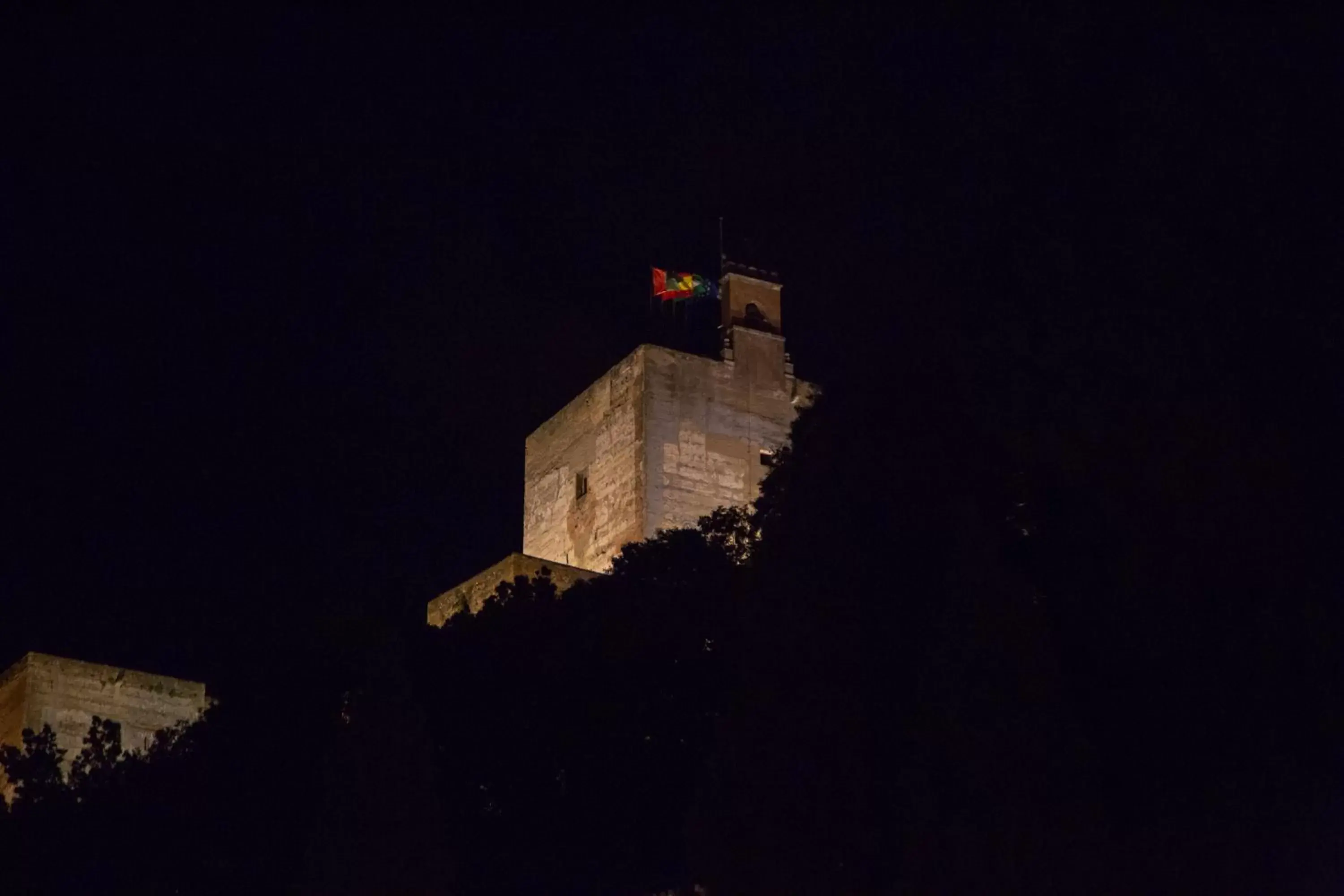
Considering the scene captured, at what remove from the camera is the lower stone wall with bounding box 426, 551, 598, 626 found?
105 ft

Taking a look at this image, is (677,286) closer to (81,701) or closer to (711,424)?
(711,424)

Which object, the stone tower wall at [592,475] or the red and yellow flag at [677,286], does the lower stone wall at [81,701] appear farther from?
the red and yellow flag at [677,286]

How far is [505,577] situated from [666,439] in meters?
4.53

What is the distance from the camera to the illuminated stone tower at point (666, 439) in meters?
35.4

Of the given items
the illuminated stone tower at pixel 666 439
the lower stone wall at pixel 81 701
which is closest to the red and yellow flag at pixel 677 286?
the illuminated stone tower at pixel 666 439

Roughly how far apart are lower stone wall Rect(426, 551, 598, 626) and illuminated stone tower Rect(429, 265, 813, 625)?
0.14 metres

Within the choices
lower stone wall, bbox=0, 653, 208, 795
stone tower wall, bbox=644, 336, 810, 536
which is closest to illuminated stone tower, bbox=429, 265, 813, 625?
stone tower wall, bbox=644, 336, 810, 536

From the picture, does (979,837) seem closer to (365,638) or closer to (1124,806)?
(1124,806)

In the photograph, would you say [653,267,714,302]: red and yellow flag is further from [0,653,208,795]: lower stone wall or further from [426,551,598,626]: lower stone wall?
[0,653,208,795]: lower stone wall

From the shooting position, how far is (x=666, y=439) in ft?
117

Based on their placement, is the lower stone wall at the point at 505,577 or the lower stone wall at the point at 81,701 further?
the lower stone wall at the point at 81,701

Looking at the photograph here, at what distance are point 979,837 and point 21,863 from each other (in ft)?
37.7

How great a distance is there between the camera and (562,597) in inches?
1071

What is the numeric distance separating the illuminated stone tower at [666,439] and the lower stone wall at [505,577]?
0.14 meters
